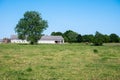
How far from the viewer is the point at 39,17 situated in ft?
296

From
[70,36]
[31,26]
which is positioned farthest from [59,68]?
A: [70,36]

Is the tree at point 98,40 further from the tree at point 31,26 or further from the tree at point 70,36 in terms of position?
the tree at point 70,36

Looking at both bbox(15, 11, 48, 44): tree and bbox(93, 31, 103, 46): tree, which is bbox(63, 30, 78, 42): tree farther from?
bbox(93, 31, 103, 46): tree

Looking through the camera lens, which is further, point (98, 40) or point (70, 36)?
point (70, 36)

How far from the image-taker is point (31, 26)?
291ft

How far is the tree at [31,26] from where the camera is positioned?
8738 centimetres

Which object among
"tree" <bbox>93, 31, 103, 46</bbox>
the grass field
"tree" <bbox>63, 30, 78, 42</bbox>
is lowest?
the grass field

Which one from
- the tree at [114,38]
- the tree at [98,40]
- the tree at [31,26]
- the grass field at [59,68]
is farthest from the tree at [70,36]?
Answer: the grass field at [59,68]

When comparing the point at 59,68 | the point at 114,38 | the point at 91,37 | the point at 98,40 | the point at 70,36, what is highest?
the point at 70,36

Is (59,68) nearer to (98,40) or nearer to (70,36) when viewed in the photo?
(98,40)

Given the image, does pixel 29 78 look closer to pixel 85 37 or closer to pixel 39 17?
pixel 39 17

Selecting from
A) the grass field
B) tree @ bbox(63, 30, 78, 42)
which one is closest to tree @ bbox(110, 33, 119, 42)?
tree @ bbox(63, 30, 78, 42)

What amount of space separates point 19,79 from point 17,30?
79915 millimetres

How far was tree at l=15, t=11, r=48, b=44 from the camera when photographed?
287 ft
